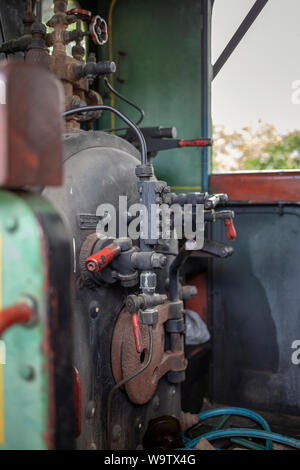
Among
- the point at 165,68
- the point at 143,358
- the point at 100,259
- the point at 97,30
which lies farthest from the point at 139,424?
the point at 165,68

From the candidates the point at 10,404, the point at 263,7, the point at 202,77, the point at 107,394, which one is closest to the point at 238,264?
the point at 202,77

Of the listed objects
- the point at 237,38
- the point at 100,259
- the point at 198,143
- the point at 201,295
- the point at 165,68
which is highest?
the point at 237,38

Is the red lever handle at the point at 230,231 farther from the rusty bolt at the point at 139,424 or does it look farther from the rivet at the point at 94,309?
the rusty bolt at the point at 139,424

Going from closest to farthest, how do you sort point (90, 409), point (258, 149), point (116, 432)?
point (90, 409) → point (116, 432) → point (258, 149)

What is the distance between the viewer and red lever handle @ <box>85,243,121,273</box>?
1.00 metres

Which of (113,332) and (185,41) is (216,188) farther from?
(113,332)

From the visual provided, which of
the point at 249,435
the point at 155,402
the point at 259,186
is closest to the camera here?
the point at 155,402

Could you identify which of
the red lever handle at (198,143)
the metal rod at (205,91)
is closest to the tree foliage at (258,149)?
the metal rod at (205,91)

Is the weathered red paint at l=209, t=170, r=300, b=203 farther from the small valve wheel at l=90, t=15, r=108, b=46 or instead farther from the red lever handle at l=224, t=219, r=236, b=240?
the small valve wheel at l=90, t=15, r=108, b=46

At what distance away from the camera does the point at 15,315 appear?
1.53ft

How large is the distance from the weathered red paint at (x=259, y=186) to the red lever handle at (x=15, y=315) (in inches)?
72.8

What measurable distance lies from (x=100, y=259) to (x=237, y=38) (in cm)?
217

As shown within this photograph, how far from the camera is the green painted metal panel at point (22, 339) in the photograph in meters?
0.48

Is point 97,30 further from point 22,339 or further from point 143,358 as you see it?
point 22,339
